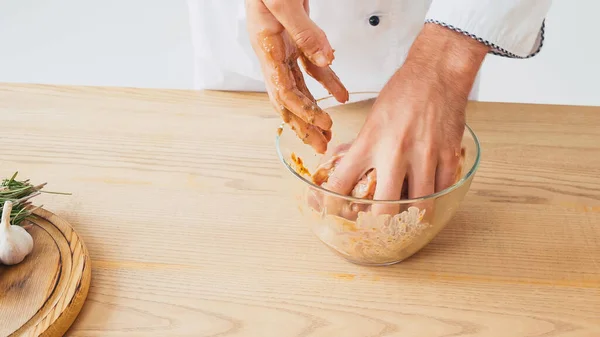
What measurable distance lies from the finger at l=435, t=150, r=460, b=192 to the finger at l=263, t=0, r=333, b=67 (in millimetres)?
201

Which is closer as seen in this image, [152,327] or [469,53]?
[152,327]

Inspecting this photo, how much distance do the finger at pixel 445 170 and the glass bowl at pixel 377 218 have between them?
28 millimetres

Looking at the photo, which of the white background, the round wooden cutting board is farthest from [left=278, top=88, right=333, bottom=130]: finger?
the white background

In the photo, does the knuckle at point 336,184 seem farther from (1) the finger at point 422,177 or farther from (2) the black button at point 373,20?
(2) the black button at point 373,20

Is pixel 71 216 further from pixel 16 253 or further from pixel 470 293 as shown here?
pixel 470 293

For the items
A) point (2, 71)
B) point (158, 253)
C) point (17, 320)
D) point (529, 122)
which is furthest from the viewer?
point (2, 71)

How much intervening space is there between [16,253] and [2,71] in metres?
1.57

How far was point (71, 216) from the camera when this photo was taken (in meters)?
0.99

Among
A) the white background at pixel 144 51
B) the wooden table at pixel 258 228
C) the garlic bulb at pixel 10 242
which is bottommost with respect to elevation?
the white background at pixel 144 51

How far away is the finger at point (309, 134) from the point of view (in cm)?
91

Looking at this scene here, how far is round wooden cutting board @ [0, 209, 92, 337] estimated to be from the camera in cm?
79

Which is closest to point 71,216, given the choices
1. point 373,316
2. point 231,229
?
point 231,229

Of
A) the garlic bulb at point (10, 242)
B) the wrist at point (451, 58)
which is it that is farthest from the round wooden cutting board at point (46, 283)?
the wrist at point (451, 58)

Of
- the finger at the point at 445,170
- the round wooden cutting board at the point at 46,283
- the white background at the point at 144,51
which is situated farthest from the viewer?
the white background at the point at 144,51
